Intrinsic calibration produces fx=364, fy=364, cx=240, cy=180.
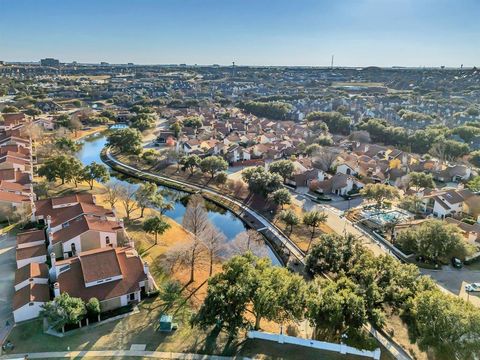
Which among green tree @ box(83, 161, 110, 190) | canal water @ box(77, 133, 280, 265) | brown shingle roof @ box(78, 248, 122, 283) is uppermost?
green tree @ box(83, 161, 110, 190)

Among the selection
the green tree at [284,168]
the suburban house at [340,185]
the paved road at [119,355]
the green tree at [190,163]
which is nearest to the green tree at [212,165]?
the green tree at [190,163]

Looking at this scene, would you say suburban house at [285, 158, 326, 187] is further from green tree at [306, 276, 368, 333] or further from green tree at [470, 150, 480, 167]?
green tree at [306, 276, 368, 333]

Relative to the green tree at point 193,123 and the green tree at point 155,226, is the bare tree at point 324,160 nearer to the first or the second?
the green tree at point 155,226

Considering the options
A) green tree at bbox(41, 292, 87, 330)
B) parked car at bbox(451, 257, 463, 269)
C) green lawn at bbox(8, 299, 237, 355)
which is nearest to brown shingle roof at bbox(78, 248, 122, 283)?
green tree at bbox(41, 292, 87, 330)

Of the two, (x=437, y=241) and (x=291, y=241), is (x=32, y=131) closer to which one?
(x=291, y=241)

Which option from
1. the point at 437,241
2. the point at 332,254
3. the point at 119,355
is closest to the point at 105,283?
the point at 119,355

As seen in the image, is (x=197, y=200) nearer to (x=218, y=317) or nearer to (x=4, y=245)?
(x=4, y=245)

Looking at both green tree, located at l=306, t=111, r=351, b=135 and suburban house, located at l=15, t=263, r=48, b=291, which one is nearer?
suburban house, located at l=15, t=263, r=48, b=291
